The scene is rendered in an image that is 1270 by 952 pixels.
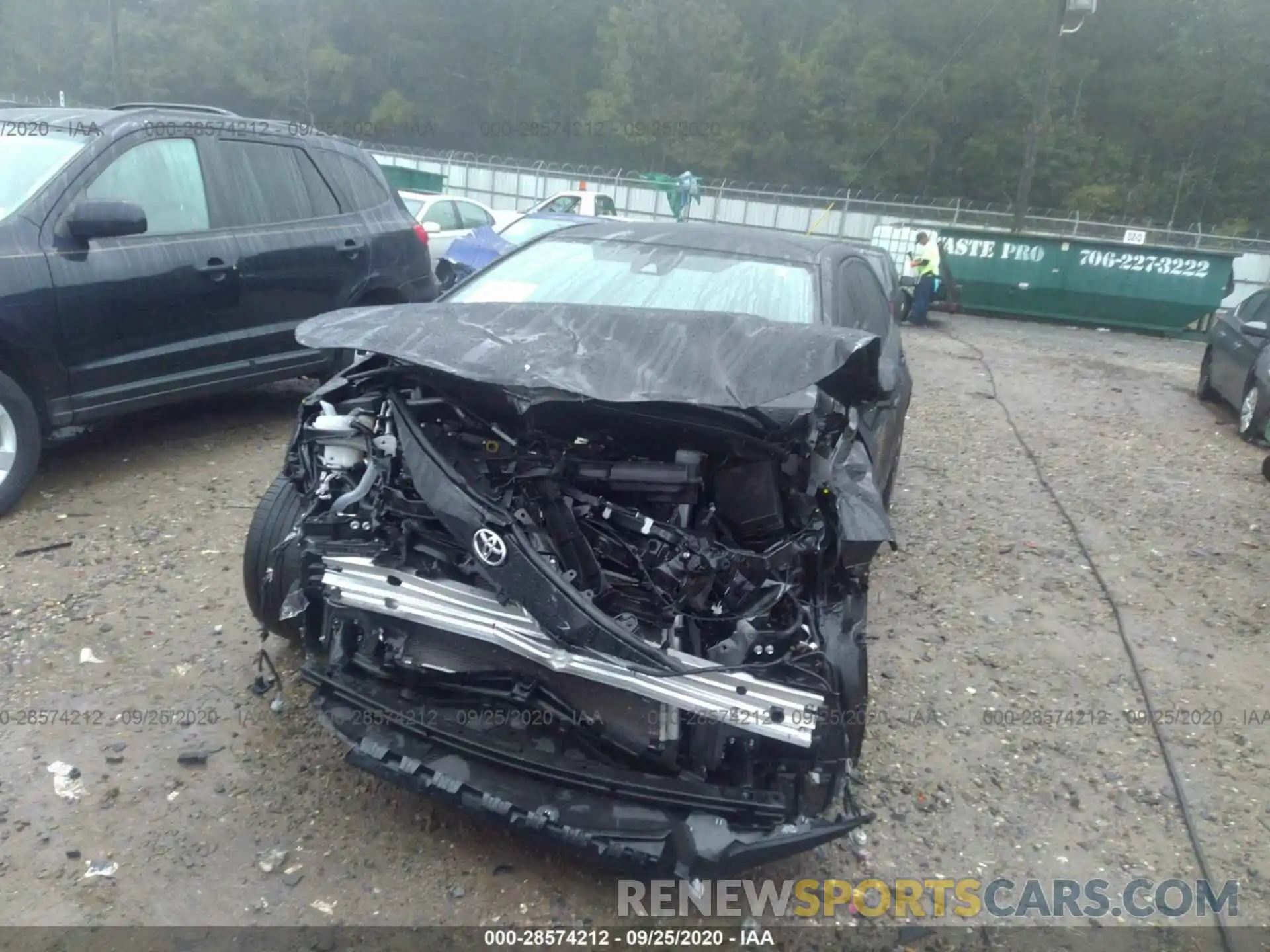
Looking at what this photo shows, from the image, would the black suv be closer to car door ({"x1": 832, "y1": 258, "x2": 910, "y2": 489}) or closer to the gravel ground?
the gravel ground

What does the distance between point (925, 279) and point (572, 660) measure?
1490 centimetres

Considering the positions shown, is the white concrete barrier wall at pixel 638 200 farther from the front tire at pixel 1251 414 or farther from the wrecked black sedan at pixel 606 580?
the wrecked black sedan at pixel 606 580

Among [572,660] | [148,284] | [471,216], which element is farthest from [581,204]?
[572,660]

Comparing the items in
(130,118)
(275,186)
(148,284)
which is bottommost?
(148,284)

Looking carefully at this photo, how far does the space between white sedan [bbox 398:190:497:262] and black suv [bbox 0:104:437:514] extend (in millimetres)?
6210

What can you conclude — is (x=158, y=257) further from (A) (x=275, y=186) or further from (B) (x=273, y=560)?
(B) (x=273, y=560)

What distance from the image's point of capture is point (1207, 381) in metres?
10.2

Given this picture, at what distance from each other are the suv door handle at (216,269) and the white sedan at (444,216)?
7.01 meters

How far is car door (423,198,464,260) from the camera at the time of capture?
12492 millimetres

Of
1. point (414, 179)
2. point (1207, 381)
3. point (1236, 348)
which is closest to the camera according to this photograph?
point (1236, 348)

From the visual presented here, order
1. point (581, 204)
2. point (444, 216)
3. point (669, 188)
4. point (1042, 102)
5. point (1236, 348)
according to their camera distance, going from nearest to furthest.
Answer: point (1236, 348) < point (444, 216) < point (581, 204) < point (1042, 102) < point (669, 188)

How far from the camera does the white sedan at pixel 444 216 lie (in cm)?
1263

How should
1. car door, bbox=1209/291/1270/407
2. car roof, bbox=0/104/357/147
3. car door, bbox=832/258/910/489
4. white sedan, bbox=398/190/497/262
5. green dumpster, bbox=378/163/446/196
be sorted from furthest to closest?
green dumpster, bbox=378/163/446/196, white sedan, bbox=398/190/497/262, car door, bbox=1209/291/1270/407, car roof, bbox=0/104/357/147, car door, bbox=832/258/910/489

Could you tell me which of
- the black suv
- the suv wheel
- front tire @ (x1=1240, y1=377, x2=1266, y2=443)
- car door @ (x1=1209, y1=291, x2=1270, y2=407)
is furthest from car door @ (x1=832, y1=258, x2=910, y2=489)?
car door @ (x1=1209, y1=291, x2=1270, y2=407)
